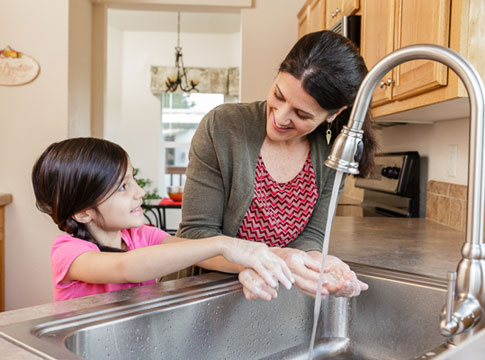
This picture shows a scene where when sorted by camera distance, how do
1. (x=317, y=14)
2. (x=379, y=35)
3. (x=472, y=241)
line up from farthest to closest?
1. (x=317, y=14)
2. (x=379, y=35)
3. (x=472, y=241)

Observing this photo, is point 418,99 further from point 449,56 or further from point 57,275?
point 57,275

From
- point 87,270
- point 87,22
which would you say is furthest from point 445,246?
point 87,22

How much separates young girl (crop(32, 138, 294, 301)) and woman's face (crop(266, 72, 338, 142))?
0.33 m

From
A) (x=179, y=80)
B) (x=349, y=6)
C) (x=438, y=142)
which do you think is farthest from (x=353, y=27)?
(x=179, y=80)

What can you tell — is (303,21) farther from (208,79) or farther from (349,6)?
(208,79)

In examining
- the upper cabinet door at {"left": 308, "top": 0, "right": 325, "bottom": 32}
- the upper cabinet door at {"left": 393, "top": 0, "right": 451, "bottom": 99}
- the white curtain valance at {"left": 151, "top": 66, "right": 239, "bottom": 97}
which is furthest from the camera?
the white curtain valance at {"left": 151, "top": 66, "right": 239, "bottom": 97}

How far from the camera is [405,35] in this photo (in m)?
1.54

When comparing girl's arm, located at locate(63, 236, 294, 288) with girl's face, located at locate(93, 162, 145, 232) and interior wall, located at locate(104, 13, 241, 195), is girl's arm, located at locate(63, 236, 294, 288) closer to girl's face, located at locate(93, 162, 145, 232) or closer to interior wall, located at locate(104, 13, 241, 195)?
girl's face, located at locate(93, 162, 145, 232)

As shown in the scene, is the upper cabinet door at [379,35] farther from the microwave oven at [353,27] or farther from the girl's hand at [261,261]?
the girl's hand at [261,261]

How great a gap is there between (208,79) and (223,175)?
535cm

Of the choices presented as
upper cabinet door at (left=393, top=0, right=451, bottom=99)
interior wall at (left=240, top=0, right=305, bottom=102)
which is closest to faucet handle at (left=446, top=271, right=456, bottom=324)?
upper cabinet door at (left=393, top=0, right=451, bottom=99)

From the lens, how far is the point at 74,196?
3.46ft

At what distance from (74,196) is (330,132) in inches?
24.0

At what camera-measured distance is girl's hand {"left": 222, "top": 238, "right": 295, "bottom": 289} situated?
32.3 inches
